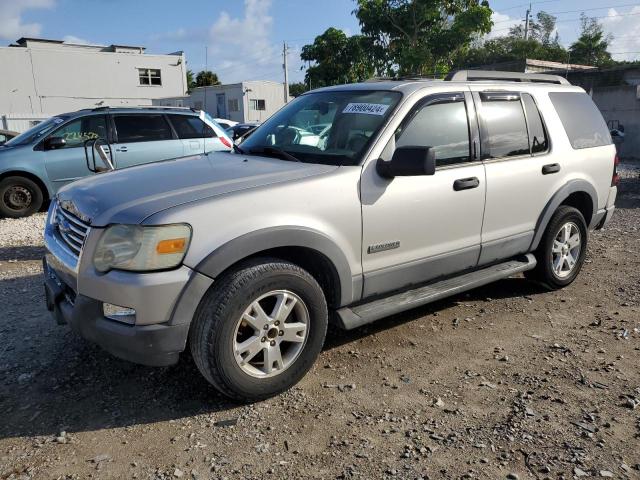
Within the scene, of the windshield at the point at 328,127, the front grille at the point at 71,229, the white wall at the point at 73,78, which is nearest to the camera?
the front grille at the point at 71,229

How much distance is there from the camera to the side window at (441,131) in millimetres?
3711

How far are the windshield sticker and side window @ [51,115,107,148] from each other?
5.81m

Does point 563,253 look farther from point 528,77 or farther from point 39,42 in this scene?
point 39,42

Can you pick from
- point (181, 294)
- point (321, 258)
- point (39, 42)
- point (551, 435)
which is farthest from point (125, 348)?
point (39, 42)

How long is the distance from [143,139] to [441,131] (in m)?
6.07

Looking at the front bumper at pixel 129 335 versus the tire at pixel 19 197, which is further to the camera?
the tire at pixel 19 197

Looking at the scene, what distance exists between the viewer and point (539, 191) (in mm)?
4559

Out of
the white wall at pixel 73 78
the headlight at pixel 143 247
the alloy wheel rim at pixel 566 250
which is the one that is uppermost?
the white wall at pixel 73 78

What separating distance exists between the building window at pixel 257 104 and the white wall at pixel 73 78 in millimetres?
6075

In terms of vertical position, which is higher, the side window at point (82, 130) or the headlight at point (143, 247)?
the side window at point (82, 130)

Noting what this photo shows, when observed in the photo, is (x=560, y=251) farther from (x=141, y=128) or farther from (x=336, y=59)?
(x=336, y=59)

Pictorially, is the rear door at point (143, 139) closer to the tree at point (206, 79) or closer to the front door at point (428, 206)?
the front door at point (428, 206)

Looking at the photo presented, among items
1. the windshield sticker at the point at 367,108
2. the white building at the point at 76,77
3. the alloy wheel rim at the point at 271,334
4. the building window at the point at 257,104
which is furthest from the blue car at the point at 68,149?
the building window at the point at 257,104

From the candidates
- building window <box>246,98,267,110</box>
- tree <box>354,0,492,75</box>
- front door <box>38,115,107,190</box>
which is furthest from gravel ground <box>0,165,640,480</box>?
building window <box>246,98,267,110</box>
